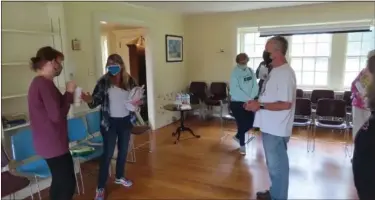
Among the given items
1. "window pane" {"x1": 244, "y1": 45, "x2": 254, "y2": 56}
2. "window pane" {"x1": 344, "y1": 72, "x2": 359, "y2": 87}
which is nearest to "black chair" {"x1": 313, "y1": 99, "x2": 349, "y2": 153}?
"window pane" {"x1": 344, "y1": 72, "x2": 359, "y2": 87}

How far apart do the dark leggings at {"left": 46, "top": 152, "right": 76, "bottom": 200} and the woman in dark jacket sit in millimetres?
1792

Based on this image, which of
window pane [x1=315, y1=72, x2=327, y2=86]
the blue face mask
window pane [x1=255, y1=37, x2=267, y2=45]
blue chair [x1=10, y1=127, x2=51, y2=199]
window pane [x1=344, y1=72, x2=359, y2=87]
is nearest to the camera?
blue chair [x1=10, y1=127, x2=51, y2=199]

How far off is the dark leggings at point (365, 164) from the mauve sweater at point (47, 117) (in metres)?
1.76

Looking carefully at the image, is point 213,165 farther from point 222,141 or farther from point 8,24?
point 8,24

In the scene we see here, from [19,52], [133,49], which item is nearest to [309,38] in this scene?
[133,49]

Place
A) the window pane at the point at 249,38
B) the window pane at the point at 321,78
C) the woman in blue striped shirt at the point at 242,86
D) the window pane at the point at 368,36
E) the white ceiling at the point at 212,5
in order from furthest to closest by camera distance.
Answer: the window pane at the point at 249,38 → the window pane at the point at 321,78 → the window pane at the point at 368,36 → the white ceiling at the point at 212,5 → the woman in blue striped shirt at the point at 242,86

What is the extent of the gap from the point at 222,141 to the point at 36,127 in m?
3.22

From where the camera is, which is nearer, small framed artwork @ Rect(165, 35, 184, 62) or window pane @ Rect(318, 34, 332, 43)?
window pane @ Rect(318, 34, 332, 43)

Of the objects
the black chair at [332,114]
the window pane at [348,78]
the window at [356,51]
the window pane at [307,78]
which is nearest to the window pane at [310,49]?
the window pane at [307,78]

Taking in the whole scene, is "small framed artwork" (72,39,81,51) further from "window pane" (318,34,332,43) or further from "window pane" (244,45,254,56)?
"window pane" (318,34,332,43)

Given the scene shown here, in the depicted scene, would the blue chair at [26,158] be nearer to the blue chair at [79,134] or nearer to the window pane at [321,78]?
the blue chair at [79,134]

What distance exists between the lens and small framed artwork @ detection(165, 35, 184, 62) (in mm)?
5723

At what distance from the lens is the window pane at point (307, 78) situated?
18.6 feet

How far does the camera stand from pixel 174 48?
235 inches
